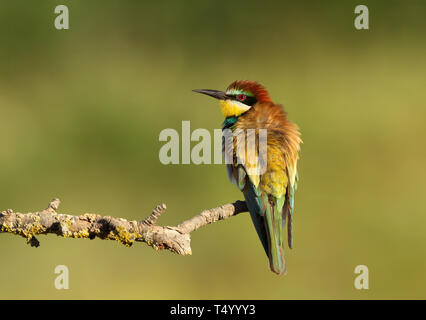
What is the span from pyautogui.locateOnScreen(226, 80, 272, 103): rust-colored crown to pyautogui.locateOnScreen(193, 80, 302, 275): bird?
0.12 meters

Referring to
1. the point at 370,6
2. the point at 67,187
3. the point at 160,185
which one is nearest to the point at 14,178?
the point at 67,187

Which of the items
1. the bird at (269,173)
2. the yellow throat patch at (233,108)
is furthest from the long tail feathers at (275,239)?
the yellow throat patch at (233,108)

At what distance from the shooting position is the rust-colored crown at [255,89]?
2564mm

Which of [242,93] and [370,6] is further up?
[370,6]

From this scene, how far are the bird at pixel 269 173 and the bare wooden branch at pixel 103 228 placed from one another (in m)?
0.53

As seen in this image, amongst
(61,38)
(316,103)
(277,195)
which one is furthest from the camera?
(61,38)

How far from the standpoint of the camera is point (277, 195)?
2.21 meters

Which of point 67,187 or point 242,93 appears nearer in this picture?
point 242,93

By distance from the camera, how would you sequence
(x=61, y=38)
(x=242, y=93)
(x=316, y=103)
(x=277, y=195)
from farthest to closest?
(x=61, y=38) → (x=316, y=103) → (x=242, y=93) → (x=277, y=195)

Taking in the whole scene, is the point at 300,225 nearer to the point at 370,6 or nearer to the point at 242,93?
the point at 242,93

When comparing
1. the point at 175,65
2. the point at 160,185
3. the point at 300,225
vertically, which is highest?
the point at 175,65

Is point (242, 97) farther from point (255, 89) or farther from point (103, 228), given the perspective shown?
point (103, 228)

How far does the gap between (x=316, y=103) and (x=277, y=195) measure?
2.44 meters

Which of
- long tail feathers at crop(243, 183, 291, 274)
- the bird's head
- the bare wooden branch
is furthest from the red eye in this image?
the bare wooden branch
